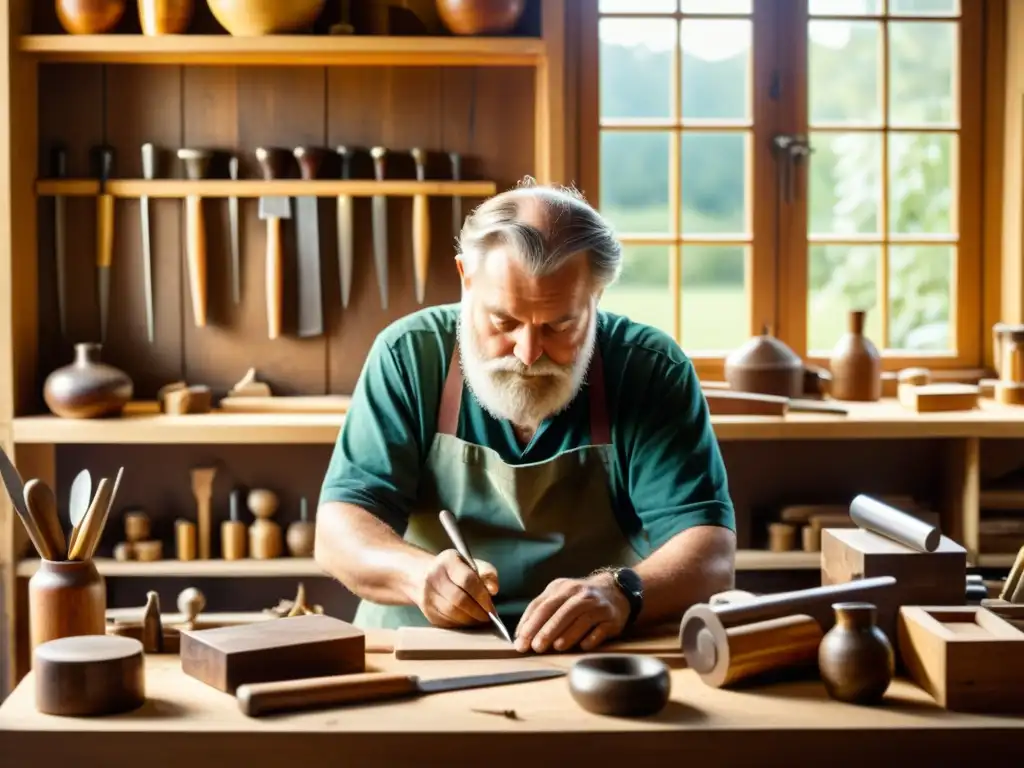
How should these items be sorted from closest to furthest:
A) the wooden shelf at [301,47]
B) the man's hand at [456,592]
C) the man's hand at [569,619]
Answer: the man's hand at [569,619]
the man's hand at [456,592]
the wooden shelf at [301,47]

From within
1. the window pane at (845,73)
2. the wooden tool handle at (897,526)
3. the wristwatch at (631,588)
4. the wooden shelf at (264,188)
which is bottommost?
the wristwatch at (631,588)

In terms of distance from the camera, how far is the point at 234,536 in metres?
4.09

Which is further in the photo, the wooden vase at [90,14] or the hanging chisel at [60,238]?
the hanging chisel at [60,238]

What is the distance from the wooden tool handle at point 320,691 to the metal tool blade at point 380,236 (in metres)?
2.47

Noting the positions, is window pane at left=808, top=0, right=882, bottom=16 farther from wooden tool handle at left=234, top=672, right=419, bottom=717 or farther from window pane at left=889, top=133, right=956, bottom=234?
wooden tool handle at left=234, top=672, right=419, bottom=717

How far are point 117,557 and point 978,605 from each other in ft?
9.15

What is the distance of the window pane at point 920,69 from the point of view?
4.37m

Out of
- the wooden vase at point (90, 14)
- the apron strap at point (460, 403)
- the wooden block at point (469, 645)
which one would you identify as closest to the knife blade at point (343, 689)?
the wooden block at point (469, 645)

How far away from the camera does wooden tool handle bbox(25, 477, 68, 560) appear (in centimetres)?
196

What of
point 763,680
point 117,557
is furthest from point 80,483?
point 117,557

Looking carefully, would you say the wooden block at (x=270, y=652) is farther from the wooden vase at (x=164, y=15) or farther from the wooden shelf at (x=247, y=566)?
the wooden vase at (x=164, y=15)

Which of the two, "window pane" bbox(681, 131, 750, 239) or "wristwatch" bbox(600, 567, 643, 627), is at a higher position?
"window pane" bbox(681, 131, 750, 239)

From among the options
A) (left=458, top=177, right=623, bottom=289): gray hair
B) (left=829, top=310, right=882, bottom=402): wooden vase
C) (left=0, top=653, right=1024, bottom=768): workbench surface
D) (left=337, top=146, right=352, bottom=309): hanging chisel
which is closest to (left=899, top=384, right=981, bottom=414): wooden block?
(left=829, top=310, right=882, bottom=402): wooden vase

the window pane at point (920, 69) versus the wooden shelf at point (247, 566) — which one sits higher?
the window pane at point (920, 69)
